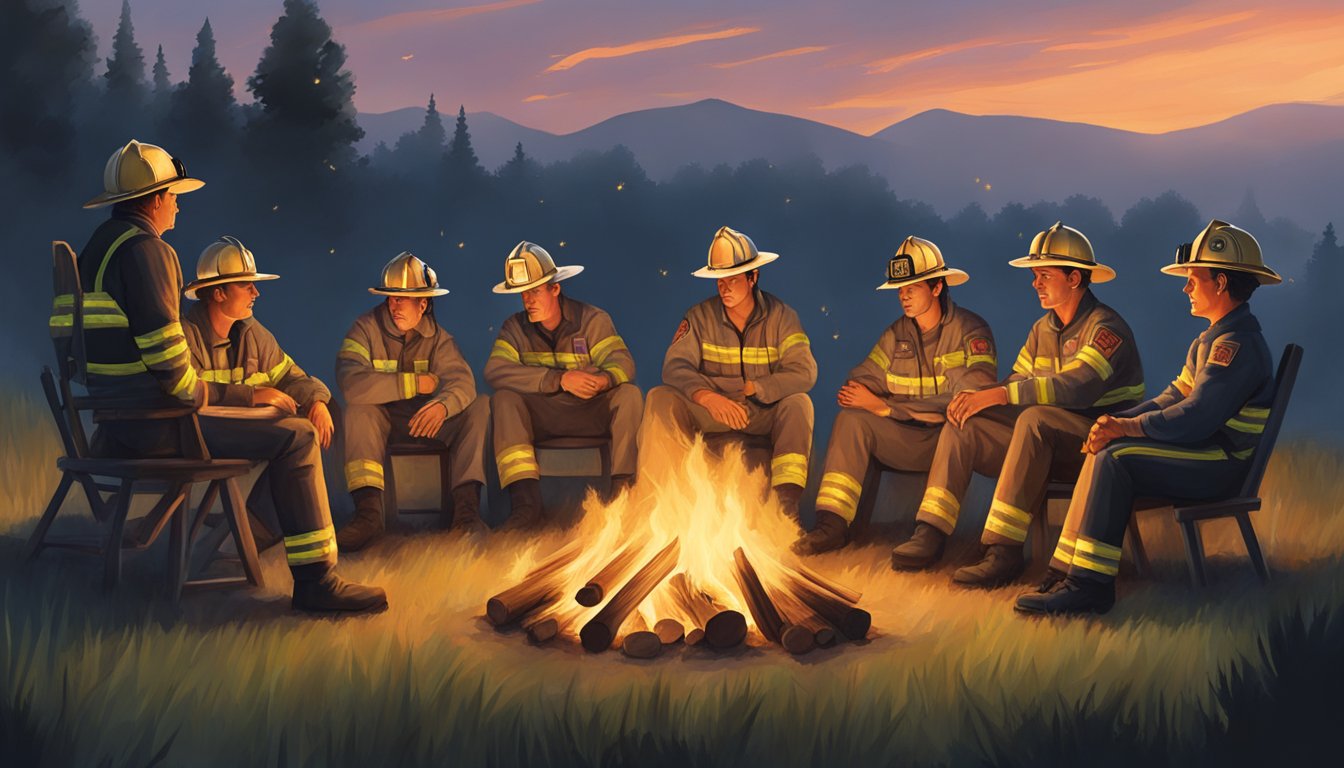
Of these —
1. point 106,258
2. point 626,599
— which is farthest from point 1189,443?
point 106,258

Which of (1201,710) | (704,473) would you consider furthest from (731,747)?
(704,473)

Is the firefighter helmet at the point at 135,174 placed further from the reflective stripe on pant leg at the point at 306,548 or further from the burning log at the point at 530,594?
the burning log at the point at 530,594

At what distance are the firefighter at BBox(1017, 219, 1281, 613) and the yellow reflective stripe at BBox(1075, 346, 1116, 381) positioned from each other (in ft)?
1.62

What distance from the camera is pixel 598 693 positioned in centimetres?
406

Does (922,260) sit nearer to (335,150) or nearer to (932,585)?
(932,585)

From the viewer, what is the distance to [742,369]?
696 centimetres

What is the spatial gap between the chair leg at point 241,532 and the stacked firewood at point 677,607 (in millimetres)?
1340

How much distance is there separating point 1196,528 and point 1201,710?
1.59 metres

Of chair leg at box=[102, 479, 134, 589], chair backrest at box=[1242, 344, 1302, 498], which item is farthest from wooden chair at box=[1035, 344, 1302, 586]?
chair leg at box=[102, 479, 134, 589]

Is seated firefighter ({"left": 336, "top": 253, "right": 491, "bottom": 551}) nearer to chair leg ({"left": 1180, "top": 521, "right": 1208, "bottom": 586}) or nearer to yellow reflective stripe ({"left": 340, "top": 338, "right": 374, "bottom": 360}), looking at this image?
yellow reflective stripe ({"left": 340, "top": 338, "right": 374, "bottom": 360})

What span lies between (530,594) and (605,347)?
8.30 ft

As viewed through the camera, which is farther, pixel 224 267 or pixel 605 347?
pixel 605 347

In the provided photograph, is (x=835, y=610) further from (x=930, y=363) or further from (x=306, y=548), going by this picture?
(x=930, y=363)

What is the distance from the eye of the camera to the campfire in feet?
14.9
